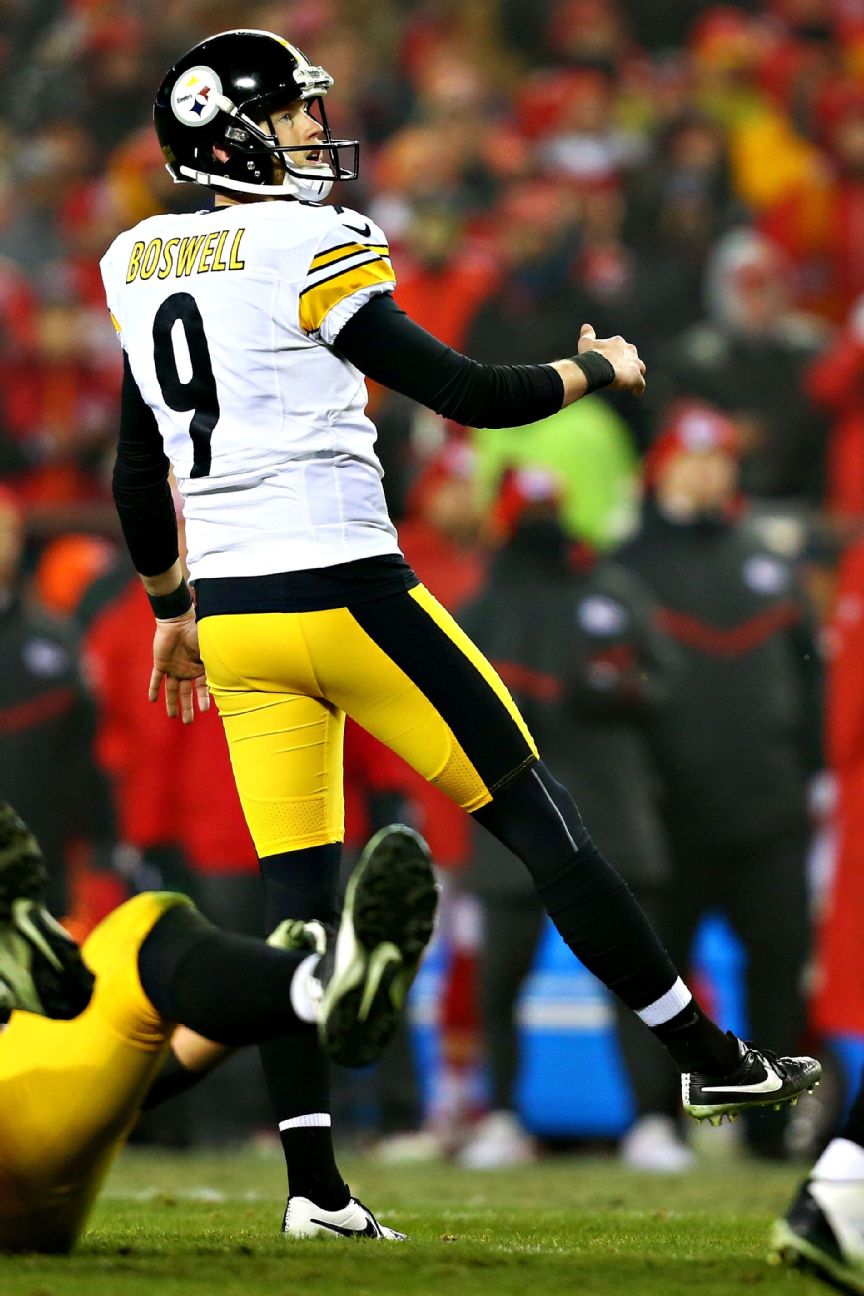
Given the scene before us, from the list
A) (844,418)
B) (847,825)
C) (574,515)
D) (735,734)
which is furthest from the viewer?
(844,418)

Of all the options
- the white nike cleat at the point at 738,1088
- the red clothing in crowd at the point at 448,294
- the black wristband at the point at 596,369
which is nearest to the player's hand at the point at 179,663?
the black wristband at the point at 596,369

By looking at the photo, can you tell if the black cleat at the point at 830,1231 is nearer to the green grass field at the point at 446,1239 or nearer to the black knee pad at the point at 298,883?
the green grass field at the point at 446,1239

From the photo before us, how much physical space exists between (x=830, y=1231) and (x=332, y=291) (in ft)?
5.91

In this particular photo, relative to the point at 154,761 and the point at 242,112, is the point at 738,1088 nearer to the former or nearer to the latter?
the point at 242,112

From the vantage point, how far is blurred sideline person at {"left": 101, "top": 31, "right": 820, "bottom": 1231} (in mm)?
4098

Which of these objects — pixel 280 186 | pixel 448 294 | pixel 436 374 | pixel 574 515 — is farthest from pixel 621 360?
pixel 448 294

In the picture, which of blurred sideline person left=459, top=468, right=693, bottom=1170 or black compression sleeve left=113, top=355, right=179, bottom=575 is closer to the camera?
black compression sleeve left=113, top=355, right=179, bottom=575

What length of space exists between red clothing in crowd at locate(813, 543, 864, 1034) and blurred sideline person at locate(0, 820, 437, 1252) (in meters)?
3.81

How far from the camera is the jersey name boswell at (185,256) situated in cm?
412

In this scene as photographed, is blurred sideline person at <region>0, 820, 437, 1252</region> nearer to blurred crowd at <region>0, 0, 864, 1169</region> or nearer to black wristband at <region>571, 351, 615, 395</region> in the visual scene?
black wristband at <region>571, 351, 615, 395</region>

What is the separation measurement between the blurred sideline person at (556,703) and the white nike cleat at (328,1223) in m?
3.26

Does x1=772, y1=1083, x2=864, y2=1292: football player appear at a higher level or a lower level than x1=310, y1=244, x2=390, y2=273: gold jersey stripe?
lower

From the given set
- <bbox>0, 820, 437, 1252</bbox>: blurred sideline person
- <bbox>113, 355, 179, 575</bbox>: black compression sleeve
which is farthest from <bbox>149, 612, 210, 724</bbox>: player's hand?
<bbox>0, 820, 437, 1252</bbox>: blurred sideline person

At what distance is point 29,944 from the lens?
374cm
